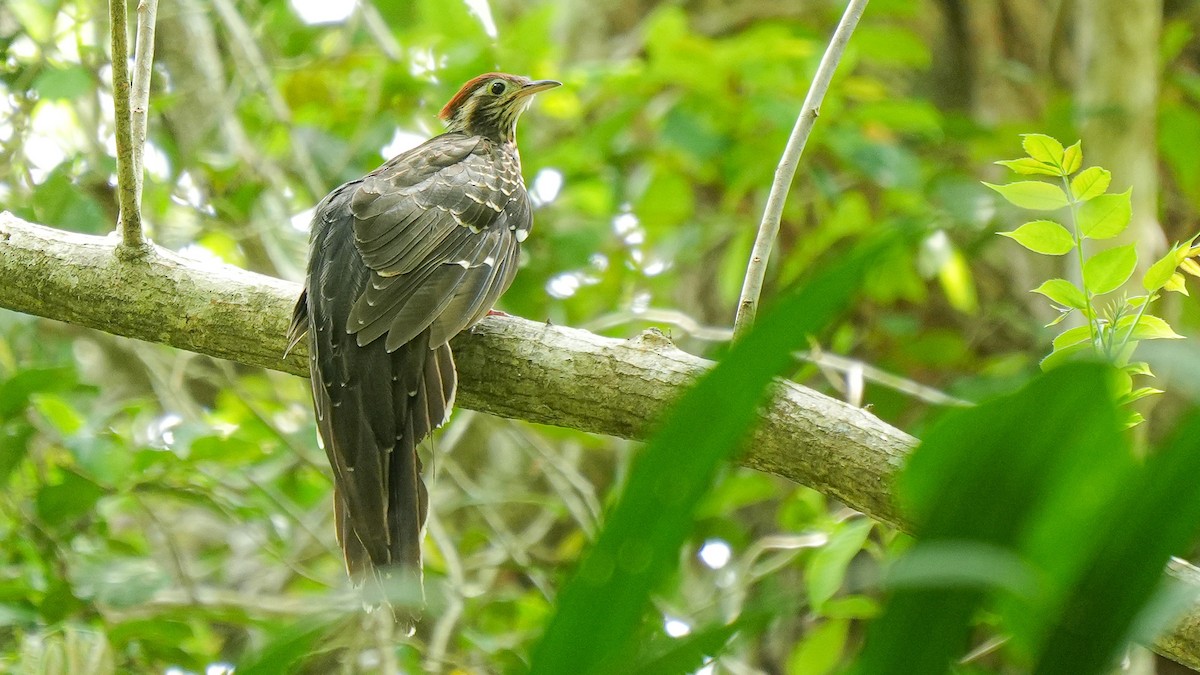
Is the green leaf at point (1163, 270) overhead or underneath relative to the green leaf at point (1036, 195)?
underneath

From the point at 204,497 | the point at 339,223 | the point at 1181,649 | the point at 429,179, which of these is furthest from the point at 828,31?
the point at 1181,649

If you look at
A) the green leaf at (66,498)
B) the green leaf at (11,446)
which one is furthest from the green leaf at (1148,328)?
the green leaf at (11,446)

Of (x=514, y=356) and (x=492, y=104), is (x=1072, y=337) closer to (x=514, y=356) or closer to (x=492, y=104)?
(x=514, y=356)

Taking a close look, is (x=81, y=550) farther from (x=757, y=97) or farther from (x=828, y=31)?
(x=828, y=31)

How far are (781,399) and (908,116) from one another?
284 centimetres

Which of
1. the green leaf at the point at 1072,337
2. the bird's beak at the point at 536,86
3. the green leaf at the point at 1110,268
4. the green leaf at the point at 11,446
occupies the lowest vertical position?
the green leaf at the point at 1072,337

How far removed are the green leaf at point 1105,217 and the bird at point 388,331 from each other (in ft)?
5.52

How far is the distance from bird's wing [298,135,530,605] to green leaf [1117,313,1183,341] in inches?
68.3

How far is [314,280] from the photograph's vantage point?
11.5 ft

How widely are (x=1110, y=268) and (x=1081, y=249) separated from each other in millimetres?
80

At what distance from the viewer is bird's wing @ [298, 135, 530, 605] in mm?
3193

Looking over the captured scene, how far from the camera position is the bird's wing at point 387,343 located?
3.19 metres

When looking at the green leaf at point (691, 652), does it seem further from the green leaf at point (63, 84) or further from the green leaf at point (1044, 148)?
the green leaf at point (63, 84)

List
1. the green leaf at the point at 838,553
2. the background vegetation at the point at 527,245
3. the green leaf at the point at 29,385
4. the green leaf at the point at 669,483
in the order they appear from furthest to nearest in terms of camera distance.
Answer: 1. the background vegetation at the point at 527,245
2. the green leaf at the point at 29,385
3. the green leaf at the point at 838,553
4. the green leaf at the point at 669,483
